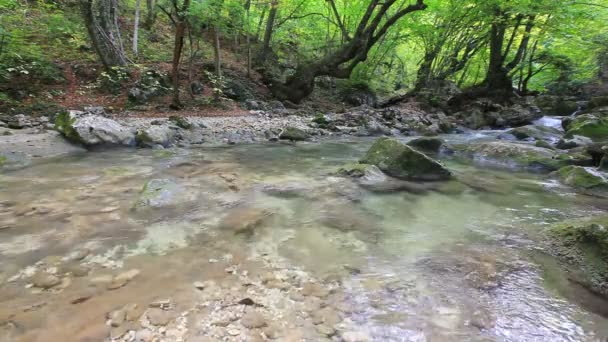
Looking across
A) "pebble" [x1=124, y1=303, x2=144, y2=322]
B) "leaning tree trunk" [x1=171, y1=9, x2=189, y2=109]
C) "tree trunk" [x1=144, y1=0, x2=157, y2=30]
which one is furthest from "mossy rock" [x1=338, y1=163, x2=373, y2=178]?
"tree trunk" [x1=144, y1=0, x2=157, y2=30]

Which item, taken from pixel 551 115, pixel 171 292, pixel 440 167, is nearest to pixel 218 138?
pixel 440 167

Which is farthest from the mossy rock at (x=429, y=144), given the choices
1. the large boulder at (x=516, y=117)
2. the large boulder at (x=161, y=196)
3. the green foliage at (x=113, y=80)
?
the green foliage at (x=113, y=80)

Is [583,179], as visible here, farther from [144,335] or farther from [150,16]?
[150,16]

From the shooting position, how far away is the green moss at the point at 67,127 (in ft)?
21.8

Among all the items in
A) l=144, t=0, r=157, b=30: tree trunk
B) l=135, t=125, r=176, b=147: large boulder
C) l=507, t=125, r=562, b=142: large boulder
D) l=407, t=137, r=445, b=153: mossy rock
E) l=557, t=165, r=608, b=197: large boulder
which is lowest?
l=135, t=125, r=176, b=147: large boulder

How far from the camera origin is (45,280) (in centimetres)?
221

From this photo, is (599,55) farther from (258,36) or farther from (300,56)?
(258,36)

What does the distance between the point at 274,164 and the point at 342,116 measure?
7094mm

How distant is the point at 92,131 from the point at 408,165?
6.21 meters

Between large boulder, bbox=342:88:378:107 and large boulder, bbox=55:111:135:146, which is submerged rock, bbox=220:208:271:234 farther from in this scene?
large boulder, bbox=342:88:378:107

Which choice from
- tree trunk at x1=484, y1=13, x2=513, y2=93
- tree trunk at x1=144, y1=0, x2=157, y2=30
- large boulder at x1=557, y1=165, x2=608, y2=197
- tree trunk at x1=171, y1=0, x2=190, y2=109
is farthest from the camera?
tree trunk at x1=144, y1=0, x2=157, y2=30

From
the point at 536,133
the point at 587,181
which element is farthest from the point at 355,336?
the point at 536,133

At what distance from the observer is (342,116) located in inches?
502

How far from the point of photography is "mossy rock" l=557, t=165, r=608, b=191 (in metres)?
5.06
